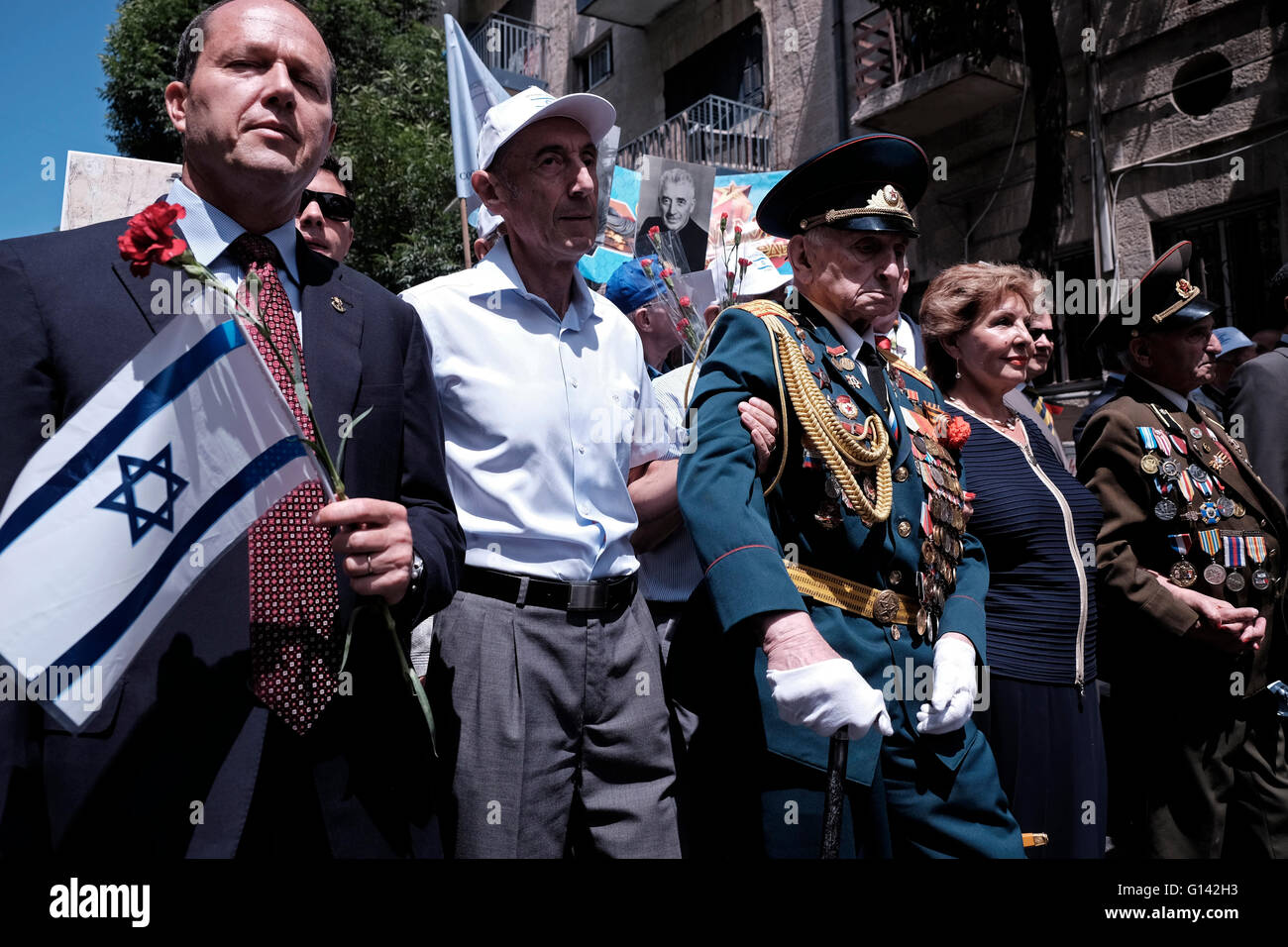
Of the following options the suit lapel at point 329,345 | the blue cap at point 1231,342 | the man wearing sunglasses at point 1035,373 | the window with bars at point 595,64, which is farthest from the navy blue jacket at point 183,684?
the window with bars at point 595,64

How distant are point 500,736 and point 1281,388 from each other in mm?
3531

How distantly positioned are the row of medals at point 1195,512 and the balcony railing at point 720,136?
10378 millimetres

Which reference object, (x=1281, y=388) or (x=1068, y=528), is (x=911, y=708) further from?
(x=1281, y=388)

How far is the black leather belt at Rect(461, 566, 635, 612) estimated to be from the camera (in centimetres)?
221

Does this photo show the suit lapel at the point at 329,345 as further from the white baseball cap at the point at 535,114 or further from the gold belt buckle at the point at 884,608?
the gold belt buckle at the point at 884,608

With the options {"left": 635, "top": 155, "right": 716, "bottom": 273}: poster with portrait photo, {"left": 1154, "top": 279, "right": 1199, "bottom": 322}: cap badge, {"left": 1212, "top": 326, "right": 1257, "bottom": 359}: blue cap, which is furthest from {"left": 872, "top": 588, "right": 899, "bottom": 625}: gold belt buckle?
Answer: {"left": 1212, "top": 326, "right": 1257, "bottom": 359}: blue cap

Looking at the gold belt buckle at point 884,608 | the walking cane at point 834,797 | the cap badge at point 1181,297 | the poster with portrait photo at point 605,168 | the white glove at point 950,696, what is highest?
the poster with portrait photo at point 605,168

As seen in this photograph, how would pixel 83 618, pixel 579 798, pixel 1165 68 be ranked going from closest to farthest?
pixel 83 618, pixel 579 798, pixel 1165 68

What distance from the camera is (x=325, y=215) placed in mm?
3838

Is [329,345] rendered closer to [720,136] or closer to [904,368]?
[904,368]

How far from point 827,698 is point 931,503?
76cm

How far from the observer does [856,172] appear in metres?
2.54

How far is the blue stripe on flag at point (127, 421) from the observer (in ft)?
4.55

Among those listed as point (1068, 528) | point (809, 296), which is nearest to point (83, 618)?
point (809, 296)
